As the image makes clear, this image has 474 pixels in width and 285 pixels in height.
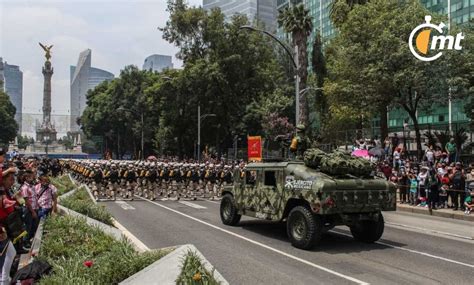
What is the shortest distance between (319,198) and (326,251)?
4.12 feet

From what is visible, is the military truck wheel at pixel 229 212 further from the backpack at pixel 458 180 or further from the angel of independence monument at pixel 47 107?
the angel of independence monument at pixel 47 107

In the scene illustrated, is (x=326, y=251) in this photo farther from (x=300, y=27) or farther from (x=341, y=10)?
(x=341, y=10)

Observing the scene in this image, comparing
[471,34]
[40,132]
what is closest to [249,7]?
[40,132]

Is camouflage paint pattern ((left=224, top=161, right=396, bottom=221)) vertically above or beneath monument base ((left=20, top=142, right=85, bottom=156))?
beneath

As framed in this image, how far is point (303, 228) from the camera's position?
37.4ft

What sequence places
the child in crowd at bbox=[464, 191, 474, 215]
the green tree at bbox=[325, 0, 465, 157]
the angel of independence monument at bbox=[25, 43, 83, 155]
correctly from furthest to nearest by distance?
the angel of independence monument at bbox=[25, 43, 83, 155]
the green tree at bbox=[325, 0, 465, 157]
the child in crowd at bbox=[464, 191, 474, 215]

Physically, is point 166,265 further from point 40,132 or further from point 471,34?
point 40,132

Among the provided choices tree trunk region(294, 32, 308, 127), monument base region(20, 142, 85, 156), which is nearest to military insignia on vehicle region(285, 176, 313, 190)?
tree trunk region(294, 32, 308, 127)

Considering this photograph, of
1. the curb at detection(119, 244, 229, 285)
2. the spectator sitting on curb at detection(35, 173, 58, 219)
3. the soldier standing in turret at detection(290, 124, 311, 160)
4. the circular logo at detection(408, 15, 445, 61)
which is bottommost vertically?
the curb at detection(119, 244, 229, 285)

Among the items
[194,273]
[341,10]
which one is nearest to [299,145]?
[194,273]

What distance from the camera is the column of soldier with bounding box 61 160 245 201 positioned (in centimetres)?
2577

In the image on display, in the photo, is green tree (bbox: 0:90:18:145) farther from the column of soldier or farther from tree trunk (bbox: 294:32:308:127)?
the column of soldier

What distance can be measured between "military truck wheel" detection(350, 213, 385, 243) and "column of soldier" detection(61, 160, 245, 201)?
1342 centimetres

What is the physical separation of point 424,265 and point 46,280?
22.9 ft
